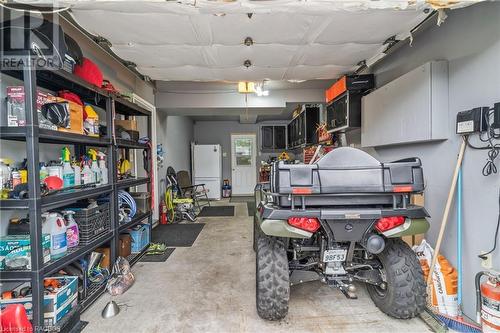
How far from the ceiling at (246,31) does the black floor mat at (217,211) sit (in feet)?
10.5

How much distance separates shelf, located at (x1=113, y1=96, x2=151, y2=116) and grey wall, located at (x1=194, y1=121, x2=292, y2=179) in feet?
15.3

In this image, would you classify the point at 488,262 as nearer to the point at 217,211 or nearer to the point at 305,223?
the point at 305,223

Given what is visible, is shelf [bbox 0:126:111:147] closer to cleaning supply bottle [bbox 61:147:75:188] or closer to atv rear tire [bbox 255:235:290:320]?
cleaning supply bottle [bbox 61:147:75:188]

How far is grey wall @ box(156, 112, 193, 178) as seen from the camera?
15.5 ft

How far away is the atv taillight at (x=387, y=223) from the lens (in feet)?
4.88

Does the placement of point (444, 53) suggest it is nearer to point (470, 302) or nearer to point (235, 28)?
point (235, 28)

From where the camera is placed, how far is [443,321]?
165cm

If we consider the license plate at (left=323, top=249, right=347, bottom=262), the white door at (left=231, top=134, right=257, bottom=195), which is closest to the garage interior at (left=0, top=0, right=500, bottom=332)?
the license plate at (left=323, top=249, right=347, bottom=262)

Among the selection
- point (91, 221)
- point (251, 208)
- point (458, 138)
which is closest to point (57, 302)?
point (91, 221)

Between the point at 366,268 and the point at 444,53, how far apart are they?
5.90 feet

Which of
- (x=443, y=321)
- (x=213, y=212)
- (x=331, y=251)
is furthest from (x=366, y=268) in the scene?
(x=213, y=212)

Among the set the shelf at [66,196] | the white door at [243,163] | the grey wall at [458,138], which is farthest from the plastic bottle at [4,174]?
the white door at [243,163]

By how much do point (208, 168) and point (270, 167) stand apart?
5169 mm

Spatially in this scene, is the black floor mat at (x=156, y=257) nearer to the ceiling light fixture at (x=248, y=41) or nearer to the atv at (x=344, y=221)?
the atv at (x=344, y=221)
